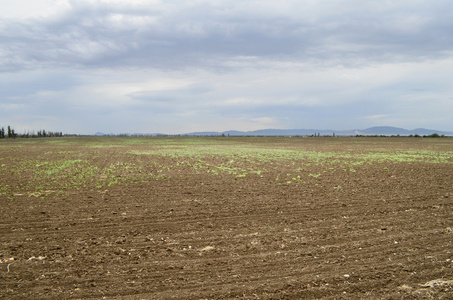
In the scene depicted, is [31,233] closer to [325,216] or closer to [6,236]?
[6,236]

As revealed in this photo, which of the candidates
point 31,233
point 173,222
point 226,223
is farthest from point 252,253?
point 31,233

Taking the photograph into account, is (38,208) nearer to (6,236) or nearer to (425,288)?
(6,236)

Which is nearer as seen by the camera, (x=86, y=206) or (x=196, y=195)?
(x=86, y=206)

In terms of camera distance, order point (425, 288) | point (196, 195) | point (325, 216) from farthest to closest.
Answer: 1. point (196, 195)
2. point (325, 216)
3. point (425, 288)

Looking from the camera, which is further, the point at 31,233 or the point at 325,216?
the point at 325,216

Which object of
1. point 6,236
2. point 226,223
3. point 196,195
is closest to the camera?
point 6,236

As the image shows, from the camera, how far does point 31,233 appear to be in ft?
24.7

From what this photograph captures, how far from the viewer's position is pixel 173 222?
8469 millimetres

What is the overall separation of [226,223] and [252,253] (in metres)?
2.06

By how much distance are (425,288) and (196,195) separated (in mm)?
8281

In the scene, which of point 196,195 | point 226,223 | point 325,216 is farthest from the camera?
point 196,195

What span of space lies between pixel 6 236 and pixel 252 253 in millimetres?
5828

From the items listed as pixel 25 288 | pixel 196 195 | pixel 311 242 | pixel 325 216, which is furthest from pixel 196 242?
pixel 196 195

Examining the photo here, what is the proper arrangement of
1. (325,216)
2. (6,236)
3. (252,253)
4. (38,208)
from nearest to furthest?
(252,253) < (6,236) < (325,216) < (38,208)
